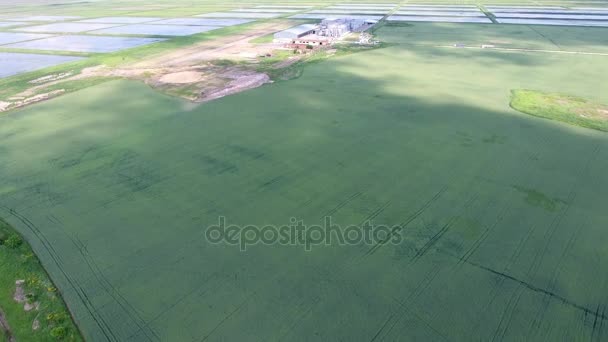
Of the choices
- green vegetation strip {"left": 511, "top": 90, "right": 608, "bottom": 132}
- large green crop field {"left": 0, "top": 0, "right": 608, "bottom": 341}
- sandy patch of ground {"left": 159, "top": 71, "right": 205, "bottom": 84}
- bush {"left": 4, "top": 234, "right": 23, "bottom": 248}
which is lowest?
green vegetation strip {"left": 511, "top": 90, "right": 608, "bottom": 132}

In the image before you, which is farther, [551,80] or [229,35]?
[229,35]

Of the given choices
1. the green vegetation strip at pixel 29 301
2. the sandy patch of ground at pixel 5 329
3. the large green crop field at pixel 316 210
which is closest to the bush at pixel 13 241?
the green vegetation strip at pixel 29 301

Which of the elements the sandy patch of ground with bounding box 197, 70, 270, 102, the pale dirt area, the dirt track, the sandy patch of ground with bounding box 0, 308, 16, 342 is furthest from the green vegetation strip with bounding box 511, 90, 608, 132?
the sandy patch of ground with bounding box 0, 308, 16, 342

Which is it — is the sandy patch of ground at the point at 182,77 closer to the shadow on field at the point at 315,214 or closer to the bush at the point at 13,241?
the shadow on field at the point at 315,214

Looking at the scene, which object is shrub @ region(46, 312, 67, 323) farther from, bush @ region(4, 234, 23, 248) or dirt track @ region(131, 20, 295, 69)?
dirt track @ region(131, 20, 295, 69)

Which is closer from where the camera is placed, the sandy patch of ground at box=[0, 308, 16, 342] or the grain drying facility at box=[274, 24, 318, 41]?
the sandy patch of ground at box=[0, 308, 16, 342]

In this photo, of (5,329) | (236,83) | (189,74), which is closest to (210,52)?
(189,74)

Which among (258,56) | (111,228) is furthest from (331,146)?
(258,56)

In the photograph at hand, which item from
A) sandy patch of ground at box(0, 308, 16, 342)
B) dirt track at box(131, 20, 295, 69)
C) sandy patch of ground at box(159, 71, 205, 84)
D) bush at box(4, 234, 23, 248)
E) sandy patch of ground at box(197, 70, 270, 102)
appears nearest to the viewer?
sandy patch of ground at box(0, 308, 16, 342)

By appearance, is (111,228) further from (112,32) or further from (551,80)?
(112,32)
